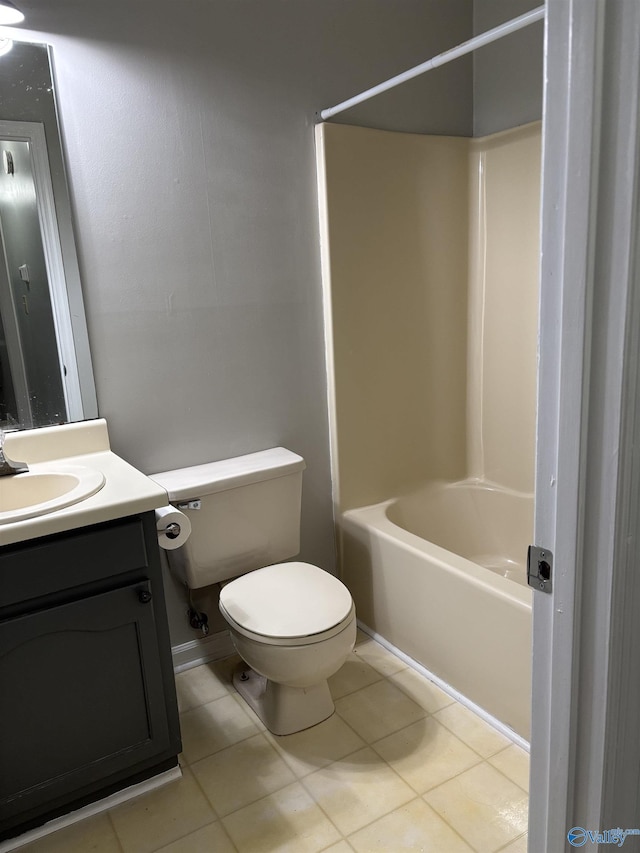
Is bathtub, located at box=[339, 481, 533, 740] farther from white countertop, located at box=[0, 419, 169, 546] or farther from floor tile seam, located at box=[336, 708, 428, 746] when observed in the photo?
white countertop, located at box=[0, 419, 169, 546]

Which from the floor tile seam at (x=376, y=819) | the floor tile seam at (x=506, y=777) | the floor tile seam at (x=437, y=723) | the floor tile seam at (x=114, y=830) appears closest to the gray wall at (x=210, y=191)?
the floor tile seam at (x=114, y=830)

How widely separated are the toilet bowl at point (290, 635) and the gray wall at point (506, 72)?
6.02 feet

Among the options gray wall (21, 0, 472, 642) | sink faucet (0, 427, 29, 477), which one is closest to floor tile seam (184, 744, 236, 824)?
gray wall (21, 0, 472, 642)

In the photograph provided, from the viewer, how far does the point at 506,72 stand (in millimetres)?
2445

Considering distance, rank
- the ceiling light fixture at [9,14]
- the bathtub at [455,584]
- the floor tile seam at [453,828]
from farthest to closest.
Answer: the bathtub at [455,584] < the ceiling light fixture at [9,14] < the floor tile seam at [453,828]

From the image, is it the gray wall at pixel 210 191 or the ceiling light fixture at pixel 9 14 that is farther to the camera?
the gray wall at pixel 210 191

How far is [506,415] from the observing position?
2.65 meters

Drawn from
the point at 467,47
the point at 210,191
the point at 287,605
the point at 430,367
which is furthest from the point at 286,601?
the point at 467,47

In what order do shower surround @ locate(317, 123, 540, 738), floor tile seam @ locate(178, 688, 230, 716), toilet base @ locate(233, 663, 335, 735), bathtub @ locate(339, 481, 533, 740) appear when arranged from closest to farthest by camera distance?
bathtub @ locate(339, 481, 533, 740) → toilet base @ locate(233, 663, 335, 735) → floor tile seam @ locate(178, 688, 230, 716) → shower surround @ locate(317, 123, 540, 738)

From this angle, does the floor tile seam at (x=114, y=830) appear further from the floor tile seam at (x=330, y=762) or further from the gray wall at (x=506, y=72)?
the gray wall at (x=506, y=72)

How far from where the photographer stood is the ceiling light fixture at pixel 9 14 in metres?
1.65

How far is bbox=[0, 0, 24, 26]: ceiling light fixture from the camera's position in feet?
5.42

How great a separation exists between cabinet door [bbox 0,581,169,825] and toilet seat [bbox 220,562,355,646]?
0.29m

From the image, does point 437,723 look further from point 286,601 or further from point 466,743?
point 286,601
